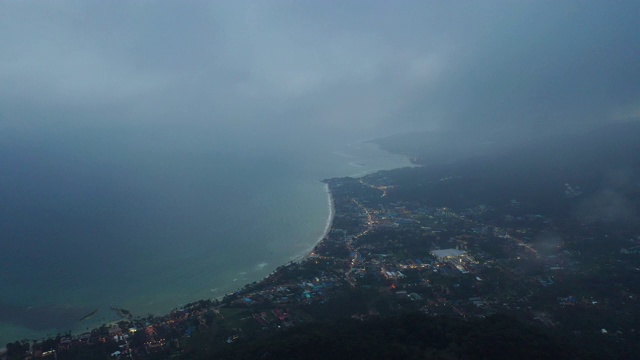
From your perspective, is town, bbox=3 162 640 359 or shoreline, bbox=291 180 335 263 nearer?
town, bbox=3 162 640 359

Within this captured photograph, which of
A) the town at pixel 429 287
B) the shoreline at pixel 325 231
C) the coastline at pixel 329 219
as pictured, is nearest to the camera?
the town at pixel 429 287

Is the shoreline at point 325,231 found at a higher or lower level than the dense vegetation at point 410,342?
higher

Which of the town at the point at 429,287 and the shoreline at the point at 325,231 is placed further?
the shoreline at the point at 325,231

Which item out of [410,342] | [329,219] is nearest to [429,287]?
[410,342]

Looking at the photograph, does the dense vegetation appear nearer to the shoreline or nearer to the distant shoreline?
the shoreline

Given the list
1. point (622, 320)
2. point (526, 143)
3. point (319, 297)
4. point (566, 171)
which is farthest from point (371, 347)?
point (526, 143)

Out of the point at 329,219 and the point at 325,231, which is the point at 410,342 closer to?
the point at 325,231

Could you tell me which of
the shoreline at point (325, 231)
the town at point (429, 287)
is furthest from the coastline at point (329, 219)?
the town at point (429, 287)

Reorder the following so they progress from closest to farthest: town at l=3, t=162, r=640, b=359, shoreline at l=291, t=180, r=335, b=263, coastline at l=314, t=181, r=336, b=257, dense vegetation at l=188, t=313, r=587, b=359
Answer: dense vegetation at l=188, t=313, r=587, b=359
town at l=3, t=162, r=640, b=359
shoreline at l=291, t=180, r=335, b=263
coastline at l=314, t=181, r=336, b=257

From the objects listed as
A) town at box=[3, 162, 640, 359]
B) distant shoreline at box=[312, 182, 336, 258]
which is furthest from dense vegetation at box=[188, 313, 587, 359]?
distant shoreline at box=[312, 182, 336, 258]

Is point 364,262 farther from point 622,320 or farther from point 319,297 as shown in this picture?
point 622,320

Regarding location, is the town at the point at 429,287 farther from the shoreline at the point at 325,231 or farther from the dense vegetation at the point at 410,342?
the dense vegetation at the point at 410,342
